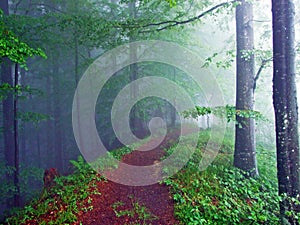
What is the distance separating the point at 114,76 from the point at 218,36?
13918mm

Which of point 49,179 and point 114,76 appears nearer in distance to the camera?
point 49,179

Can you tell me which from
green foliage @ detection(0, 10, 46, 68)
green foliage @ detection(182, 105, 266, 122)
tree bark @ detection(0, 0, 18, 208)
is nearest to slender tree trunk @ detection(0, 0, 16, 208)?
tree bark @ detection(0, 0, 18, 208)

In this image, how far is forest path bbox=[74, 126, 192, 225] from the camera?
5.03 metres

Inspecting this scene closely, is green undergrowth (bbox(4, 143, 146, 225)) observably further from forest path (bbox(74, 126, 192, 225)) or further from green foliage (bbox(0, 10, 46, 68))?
green foliage (bbox(0, 10, 46, 68))

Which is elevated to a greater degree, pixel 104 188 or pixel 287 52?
pixel 287 52

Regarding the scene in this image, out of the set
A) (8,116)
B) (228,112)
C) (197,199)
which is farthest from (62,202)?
(8,116)

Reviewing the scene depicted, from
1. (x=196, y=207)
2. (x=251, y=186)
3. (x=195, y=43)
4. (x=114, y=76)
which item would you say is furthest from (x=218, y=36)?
(x=196, y=207)

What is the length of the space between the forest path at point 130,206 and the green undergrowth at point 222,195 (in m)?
0.27

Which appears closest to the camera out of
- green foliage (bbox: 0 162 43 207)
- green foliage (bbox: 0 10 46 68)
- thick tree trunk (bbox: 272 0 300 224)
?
thick tree trunk (bbox: 272 0 300 224)

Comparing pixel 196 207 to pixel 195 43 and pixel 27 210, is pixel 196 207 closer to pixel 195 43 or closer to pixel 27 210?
pixel 27 210

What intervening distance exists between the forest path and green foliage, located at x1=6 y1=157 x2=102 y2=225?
208 millimetres

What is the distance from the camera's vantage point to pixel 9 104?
41.4 ft

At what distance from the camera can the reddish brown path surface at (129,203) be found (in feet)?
16.5

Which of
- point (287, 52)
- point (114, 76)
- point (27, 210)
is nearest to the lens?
point (287, 52)
